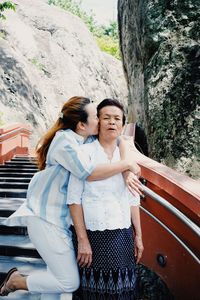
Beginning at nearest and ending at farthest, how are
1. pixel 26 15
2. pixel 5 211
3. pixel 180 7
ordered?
pixel 5 211 < pixel 180 7 < pixel 26 15

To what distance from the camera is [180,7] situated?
18.2 ft

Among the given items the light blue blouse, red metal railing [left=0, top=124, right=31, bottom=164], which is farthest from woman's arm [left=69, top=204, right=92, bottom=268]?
red metal railing [left=0, top=124, right=31, bottom=164]

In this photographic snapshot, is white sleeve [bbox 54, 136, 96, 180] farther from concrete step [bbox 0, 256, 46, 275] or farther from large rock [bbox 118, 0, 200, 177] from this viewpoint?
large rock [bbox 118, 0, 200, 177]

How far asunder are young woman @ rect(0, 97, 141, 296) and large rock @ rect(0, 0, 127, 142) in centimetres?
1058

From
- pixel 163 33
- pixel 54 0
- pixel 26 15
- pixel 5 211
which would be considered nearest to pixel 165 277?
pixel 5 211

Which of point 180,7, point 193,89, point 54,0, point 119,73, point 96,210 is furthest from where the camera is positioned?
point 54,0

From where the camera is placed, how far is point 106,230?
1981 mm

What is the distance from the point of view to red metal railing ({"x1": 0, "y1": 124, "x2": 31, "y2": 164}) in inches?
317

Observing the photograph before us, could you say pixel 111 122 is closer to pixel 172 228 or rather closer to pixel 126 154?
pixel 126 154

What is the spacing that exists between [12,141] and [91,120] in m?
7.37

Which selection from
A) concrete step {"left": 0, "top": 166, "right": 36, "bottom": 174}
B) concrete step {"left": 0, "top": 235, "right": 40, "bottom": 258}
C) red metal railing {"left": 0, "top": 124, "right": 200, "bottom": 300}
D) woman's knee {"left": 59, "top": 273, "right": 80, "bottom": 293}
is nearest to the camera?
woman's knee {"left": 59, "top": 273, "right": 80, "bottom": 293}

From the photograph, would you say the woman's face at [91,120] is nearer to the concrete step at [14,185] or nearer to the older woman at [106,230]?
the older woman at [106,230]

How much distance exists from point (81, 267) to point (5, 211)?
2.46 metres

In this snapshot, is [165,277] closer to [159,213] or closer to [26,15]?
[159,213]
